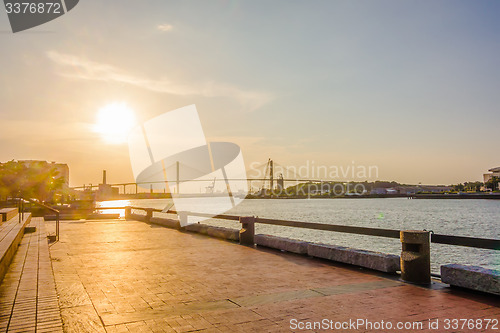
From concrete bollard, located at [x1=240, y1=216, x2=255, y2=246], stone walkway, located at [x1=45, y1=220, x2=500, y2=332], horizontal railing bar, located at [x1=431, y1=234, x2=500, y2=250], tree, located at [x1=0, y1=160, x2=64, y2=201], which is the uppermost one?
tree, located at [x1=0, y1=160, x2=64, y2=201]

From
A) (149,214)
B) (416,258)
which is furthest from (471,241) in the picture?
(149,214)

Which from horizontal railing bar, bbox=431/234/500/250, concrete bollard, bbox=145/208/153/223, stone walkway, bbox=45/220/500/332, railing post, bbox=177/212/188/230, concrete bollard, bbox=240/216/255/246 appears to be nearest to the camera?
stone walkway, bbox=45/220/500/332

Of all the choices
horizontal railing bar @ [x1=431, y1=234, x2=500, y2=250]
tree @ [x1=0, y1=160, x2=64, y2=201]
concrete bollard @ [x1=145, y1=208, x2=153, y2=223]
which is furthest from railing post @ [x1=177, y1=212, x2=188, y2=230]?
tree @ [x1=0, y1=160, x2=64, y2=201]

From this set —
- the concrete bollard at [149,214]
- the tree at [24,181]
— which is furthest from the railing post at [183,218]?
the tree at [24,181]

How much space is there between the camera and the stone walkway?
5.33m

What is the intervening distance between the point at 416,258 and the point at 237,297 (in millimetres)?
3475

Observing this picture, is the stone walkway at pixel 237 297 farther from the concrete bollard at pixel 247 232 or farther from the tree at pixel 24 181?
the tree at pixel 24 181

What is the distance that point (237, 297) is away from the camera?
6586 mm

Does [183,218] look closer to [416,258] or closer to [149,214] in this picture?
[149,214]

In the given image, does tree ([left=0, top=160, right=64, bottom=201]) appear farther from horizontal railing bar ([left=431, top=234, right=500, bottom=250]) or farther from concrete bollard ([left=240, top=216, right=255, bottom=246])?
horizontal railing bar ([left=431, top=234, right=500, bottom=250])

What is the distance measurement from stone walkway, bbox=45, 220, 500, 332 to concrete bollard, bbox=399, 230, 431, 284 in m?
0.37

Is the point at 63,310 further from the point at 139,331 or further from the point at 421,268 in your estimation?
the point at 421,268

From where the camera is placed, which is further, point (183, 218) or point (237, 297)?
point (183, 218)

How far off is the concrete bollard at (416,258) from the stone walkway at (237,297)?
14.7 inches
